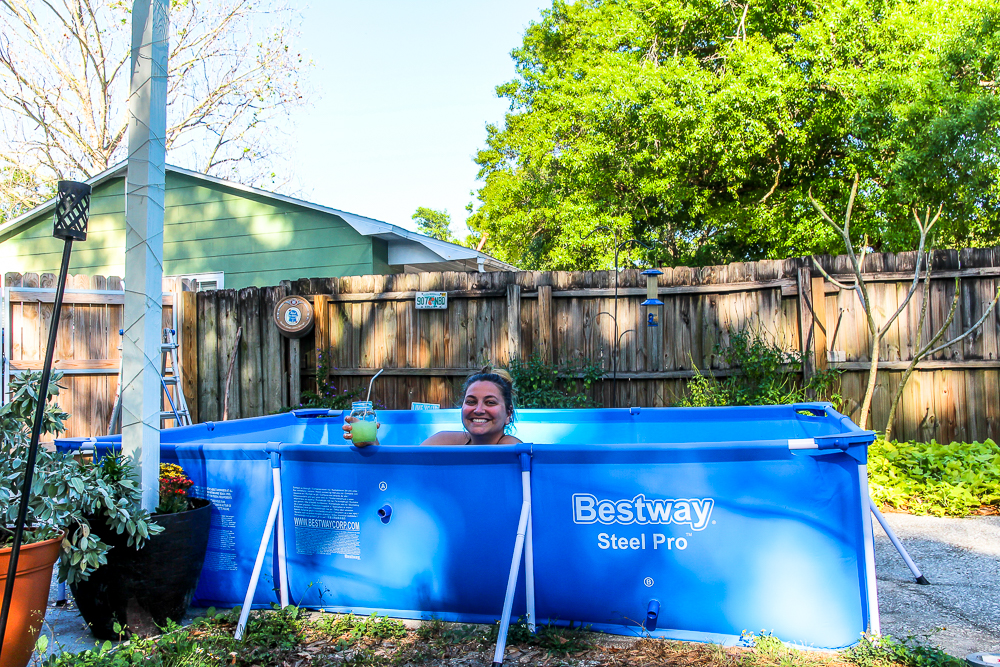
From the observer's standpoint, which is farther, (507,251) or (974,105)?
(507,251)

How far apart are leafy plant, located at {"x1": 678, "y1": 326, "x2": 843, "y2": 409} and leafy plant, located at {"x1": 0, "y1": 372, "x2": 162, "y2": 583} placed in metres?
4.82

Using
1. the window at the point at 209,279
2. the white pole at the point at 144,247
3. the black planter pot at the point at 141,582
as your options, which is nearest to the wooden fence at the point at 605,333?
the window at the point at 209,279

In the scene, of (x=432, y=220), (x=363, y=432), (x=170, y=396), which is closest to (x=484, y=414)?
(x=363, y=432)

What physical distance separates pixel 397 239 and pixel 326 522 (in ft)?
22.5

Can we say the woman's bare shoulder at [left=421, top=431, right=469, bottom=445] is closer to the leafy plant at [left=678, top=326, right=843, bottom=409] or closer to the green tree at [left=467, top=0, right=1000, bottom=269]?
the leafy plant at [left=678, top=326, right=843, bottom=409]

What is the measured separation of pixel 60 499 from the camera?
2.63 m

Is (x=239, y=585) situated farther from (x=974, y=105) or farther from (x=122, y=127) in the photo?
(x=122, y=127)

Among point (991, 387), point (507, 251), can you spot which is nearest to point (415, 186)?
point (507, 251)

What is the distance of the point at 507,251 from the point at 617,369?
46.7ft

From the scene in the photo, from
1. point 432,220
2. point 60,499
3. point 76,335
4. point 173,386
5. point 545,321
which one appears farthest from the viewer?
point 432,220

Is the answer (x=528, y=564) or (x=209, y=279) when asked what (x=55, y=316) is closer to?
(x=528, y=564)

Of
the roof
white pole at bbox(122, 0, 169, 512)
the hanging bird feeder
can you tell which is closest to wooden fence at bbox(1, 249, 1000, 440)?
the hanging bird feeder

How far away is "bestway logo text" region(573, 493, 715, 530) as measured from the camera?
108 inches

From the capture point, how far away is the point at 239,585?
326 cm
